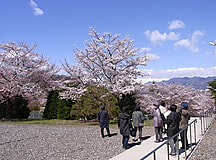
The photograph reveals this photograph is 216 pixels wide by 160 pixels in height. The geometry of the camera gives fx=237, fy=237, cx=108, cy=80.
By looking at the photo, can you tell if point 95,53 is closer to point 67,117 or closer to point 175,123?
point 67,117

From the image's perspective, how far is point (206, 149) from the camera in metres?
7.85

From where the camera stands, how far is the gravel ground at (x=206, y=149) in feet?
22.7

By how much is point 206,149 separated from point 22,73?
16.1 m

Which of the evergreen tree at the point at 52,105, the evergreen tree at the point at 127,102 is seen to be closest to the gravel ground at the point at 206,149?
the evergreen tree at the point at 127,102

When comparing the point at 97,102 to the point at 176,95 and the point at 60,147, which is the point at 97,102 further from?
the point at 176,95

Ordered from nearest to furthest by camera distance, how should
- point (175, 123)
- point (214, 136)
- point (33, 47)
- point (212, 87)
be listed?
point (175, 123)
point (214, 136)
point (33, 47)
point (212, 87)

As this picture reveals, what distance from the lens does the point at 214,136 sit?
10.3 m

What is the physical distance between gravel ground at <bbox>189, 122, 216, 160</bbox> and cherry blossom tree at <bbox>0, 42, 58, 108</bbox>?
13914 millimetres

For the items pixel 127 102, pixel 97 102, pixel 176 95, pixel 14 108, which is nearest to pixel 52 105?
pixel 14 108

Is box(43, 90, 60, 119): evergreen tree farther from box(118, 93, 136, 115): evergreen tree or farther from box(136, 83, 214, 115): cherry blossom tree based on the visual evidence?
box(136, 83, 214, 115): cherry blossom tree

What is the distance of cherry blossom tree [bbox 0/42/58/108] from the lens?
1928 cm

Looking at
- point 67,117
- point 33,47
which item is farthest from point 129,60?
point 33,47

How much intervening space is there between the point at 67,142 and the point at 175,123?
4.79 meters

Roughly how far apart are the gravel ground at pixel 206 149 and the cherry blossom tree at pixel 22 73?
13.9 metres
